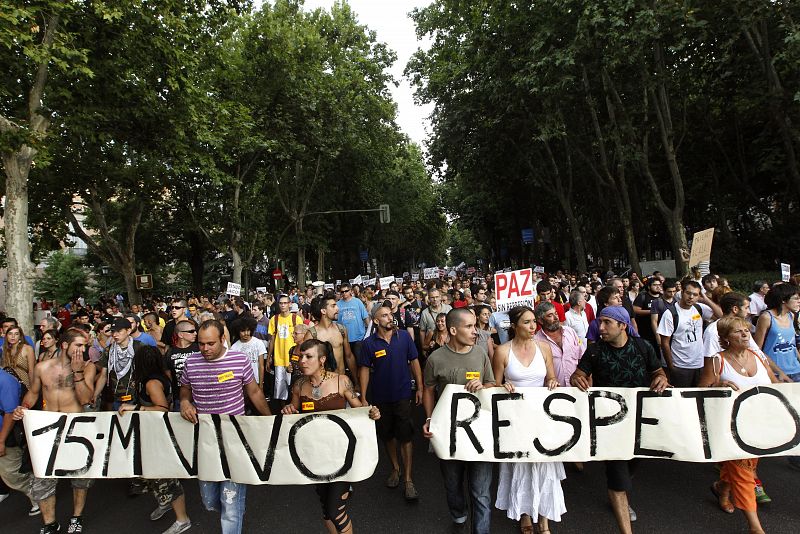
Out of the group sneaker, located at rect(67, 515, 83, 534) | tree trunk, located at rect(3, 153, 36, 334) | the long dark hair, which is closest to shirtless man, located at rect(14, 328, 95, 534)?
sneaker, located at rect(67, 515, 83, 534)

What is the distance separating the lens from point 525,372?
158 inches

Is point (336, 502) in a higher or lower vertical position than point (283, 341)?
lower

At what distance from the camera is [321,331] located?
20.6 ft

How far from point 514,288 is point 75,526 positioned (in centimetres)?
517

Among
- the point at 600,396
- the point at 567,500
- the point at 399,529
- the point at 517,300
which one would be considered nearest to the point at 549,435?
the point at 600,396

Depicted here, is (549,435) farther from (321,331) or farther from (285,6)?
(285,6)

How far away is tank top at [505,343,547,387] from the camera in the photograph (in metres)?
4.02

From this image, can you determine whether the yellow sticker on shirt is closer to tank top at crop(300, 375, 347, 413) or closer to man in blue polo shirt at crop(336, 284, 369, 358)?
tank top at crop(300, 375, 347, 413)

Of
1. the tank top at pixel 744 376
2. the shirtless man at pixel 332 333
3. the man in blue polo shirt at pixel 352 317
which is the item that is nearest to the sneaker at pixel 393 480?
the shirtless man at pixel 332 333

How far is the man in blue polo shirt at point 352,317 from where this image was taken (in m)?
8.50

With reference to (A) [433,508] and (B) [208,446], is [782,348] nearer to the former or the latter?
(A) [433,508]

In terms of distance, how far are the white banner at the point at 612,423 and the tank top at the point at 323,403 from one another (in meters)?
0.74

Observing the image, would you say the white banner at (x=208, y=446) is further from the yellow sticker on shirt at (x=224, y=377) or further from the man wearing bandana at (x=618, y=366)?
the man wearing bandana at (x=618, y=366)

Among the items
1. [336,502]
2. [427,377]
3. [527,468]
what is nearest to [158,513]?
[336,502]
